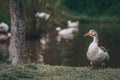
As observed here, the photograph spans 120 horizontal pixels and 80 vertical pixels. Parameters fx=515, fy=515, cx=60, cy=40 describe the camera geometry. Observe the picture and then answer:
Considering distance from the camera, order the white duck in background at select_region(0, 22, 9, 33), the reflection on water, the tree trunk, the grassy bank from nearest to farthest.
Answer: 1. the grassy bank
2. the tree trunk
3. the reflection on water
4. the white duck in background at select_region(0, 22, 9, 33)

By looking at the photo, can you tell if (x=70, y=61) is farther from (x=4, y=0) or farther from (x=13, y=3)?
(x=4, y=0)

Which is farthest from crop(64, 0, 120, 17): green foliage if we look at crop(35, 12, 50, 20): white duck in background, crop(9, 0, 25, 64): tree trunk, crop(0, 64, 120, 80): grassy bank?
crop(0, 64, 120, 80): grassy bank

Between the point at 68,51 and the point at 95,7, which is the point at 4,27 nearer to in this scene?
the point at 68,51

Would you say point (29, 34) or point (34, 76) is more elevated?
point (29, 34)

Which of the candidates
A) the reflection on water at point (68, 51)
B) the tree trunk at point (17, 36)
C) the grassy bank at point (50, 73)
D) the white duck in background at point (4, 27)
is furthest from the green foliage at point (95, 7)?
the grassy bank at point (50, 73)

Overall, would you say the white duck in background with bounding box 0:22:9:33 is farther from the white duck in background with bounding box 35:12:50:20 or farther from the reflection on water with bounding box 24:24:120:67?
the white duck in background with bounding box 35:12:50:20

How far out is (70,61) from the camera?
62.9ft

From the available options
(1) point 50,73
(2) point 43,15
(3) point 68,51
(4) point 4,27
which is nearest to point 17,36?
(1) point 50,73

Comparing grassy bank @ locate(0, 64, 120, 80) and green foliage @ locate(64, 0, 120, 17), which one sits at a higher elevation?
green foliage @ locate(64, 0, 120, 17)

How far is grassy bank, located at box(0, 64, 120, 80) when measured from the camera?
11031 mm

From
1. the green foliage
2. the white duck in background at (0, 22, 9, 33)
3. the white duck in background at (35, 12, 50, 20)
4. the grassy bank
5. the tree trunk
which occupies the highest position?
the green foliage

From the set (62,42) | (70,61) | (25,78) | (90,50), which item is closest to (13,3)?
(90,50)

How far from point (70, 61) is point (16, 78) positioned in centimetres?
842

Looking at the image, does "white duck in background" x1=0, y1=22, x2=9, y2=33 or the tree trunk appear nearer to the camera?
the tree trunk
